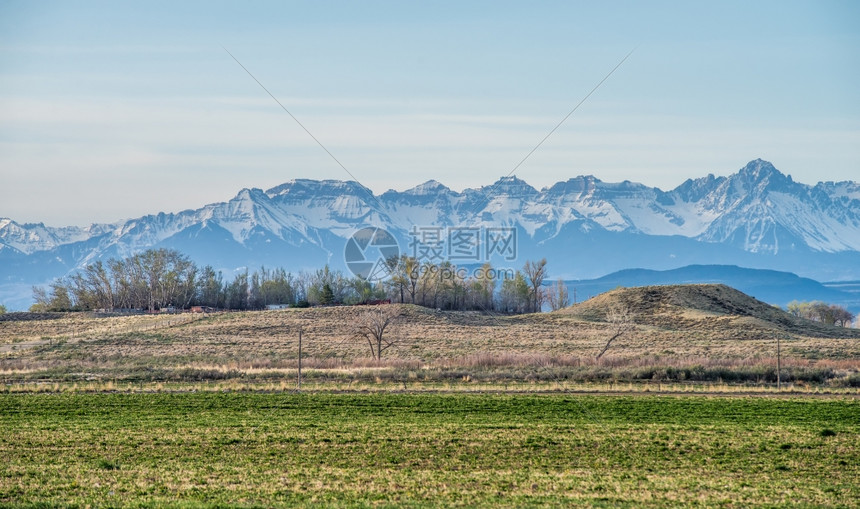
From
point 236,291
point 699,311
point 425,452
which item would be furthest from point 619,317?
point 236,291

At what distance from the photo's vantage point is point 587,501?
19.8m

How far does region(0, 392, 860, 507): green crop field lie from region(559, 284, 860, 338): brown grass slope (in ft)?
200

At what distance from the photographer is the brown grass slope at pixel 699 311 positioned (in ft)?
321

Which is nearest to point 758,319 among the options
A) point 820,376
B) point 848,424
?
point 820,376

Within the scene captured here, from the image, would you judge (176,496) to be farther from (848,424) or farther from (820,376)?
(820,376)

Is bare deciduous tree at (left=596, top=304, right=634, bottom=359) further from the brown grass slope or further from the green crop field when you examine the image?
the green crop field

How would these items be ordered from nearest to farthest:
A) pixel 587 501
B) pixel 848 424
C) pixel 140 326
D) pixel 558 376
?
pixel 587 501 → pixel 848 424 → pixel 558 376 → pixel 140 326

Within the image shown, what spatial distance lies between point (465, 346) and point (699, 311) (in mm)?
38654

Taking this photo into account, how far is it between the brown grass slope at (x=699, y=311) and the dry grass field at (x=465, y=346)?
22 centimetres

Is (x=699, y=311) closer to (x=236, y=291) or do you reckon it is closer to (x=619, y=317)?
(x=619, y=317)

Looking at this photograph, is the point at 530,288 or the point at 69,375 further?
the point at 530,288

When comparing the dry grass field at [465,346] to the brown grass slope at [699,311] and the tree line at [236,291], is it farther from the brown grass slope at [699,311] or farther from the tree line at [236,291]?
the tree line at [236,291]

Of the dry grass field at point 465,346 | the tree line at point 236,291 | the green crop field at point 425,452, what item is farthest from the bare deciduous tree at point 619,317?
the green crop field at point 425,452

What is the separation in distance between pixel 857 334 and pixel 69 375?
3329 inches
